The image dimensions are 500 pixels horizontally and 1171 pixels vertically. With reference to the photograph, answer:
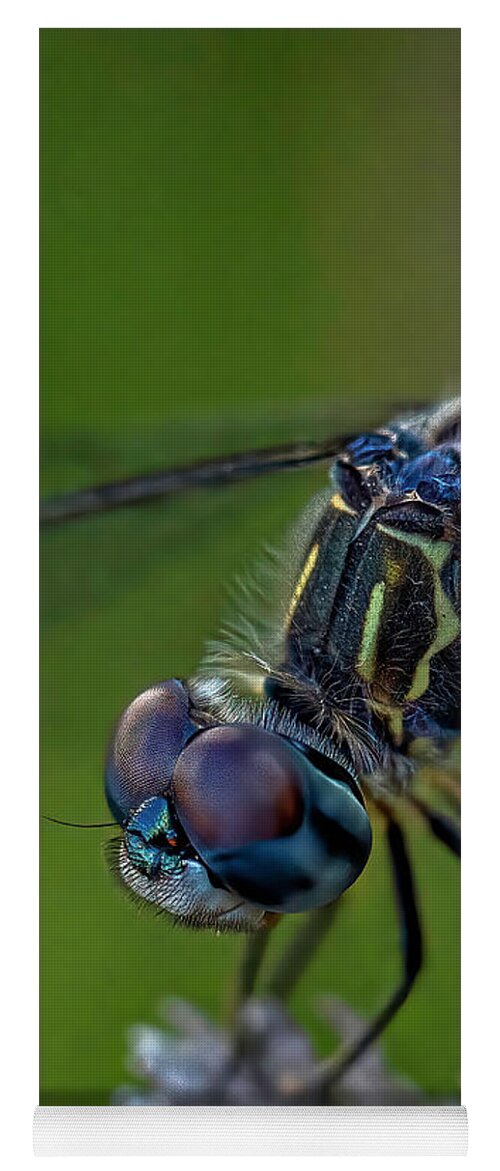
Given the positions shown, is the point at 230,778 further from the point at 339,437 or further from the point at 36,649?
the point at 36,649

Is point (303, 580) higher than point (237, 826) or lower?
higher

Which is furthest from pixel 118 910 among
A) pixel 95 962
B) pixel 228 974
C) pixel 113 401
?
pixel 113 401

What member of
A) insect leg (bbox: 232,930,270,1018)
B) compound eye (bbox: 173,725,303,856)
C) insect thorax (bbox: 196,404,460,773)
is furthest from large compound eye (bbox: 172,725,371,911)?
insect leg (bbox: 232,930,270,1018)

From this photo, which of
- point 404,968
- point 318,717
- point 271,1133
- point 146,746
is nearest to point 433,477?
point 318,717

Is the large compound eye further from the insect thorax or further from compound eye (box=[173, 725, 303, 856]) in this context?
the insect thorax

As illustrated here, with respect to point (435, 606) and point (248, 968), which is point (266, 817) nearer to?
point (435, 606)
